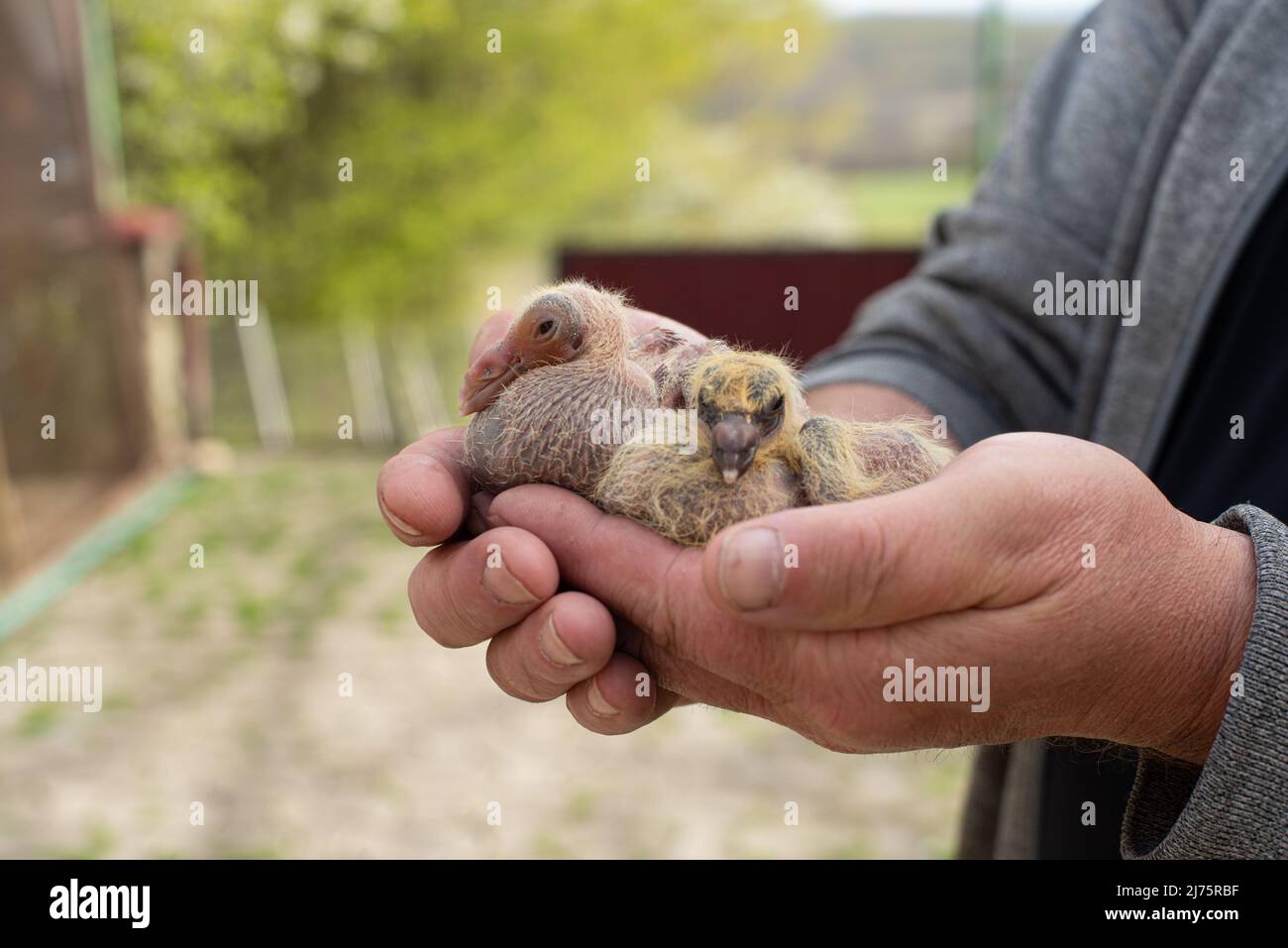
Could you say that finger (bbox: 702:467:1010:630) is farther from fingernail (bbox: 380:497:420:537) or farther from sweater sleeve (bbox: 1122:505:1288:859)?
fingernail (bbox: 380:497:420:537)

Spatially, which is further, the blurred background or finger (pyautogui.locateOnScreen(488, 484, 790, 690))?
the blurred background

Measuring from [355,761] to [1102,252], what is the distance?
2.97 meters

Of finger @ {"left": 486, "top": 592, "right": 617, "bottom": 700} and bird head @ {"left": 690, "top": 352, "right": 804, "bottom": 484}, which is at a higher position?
bird head @ {"left": 690, "top": 352, "right": 804, "bottom": 484}

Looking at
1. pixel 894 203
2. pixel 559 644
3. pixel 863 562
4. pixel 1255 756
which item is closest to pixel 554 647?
pixel 559 644

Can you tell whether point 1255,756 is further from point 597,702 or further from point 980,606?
point 597,702

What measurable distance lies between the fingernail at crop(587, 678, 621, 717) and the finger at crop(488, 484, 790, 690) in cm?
8

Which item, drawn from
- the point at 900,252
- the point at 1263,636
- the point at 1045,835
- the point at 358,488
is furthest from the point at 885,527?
the point at 358,488

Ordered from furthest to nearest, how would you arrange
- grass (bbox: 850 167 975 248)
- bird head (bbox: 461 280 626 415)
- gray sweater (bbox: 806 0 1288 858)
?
grass (bbox: 850 167 975 248) → gray sweater (bbox: 806 0 1288 858) → bird head (bbox: 461 280 626 415)

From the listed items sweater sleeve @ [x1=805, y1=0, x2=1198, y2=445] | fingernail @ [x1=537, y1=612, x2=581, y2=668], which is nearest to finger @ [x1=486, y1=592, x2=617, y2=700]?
fingernail @ [x1=537, y1=612, x2=581, y2=668]

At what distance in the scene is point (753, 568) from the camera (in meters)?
0.97

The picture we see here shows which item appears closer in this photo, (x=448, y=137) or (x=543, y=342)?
(x=543, y=342)

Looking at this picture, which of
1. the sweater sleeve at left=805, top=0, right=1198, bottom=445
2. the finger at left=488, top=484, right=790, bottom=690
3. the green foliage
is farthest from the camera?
the green foliage

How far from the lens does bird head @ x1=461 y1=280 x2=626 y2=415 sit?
139cm

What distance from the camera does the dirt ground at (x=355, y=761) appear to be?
3.43 meters
